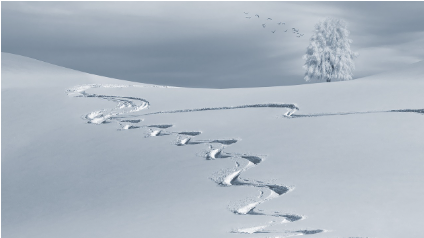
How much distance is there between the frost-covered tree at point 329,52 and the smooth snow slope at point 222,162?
16808 mm

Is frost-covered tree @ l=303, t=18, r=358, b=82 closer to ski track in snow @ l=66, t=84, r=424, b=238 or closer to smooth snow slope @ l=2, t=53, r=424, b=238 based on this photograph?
smooth snow slope @ l=2, t=53, r=424, b=238

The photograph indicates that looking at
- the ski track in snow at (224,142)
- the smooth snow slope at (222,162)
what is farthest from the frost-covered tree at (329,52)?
the ski track in snow at (224,142)

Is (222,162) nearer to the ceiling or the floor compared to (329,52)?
nearer to the floor

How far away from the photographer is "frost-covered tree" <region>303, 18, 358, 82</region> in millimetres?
36406

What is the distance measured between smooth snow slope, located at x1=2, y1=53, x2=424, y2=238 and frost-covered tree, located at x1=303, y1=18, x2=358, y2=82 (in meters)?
16.8

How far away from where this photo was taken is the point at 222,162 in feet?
40.0

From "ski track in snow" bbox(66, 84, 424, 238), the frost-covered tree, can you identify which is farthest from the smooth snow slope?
the frost-covered tree

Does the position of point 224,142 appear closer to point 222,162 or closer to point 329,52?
point 222,162

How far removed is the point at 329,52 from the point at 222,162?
2579 centimetres

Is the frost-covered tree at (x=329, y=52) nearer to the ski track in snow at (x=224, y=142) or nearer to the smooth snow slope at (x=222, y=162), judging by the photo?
the smooth snow slope at (x=222, y=162)

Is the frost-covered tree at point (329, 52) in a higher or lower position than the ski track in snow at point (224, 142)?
higher

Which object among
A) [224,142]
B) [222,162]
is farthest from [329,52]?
[222,162]

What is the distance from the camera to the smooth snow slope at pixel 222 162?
9242mm

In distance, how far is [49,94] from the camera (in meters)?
21.1
